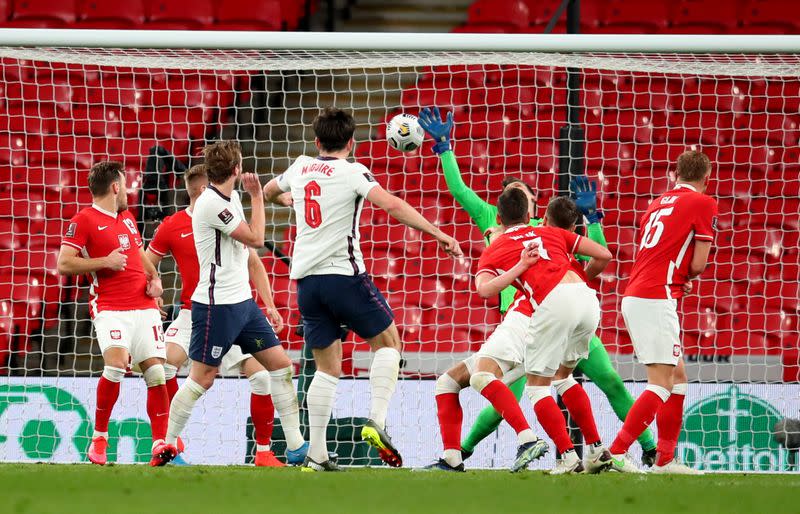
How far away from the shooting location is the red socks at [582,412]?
6.12m

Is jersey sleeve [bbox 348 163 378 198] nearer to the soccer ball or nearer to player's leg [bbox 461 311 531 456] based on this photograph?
the soccer ball

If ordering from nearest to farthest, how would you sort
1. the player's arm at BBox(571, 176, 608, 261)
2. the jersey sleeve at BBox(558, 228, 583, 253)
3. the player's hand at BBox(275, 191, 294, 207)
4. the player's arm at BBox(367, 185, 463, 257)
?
1. the player's arm at BBox(367, 185, 463, 257)
2. the jersey sleeve at BBox(558, 228, 583, 253)
3. the player's hand at BBox(275, 191, 294, 207)
4. the player's arm at BBox(571, 176, 608, 261)

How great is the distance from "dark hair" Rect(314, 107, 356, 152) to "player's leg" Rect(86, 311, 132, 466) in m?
1.84

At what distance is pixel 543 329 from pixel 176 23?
699 cm

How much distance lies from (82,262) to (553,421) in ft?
9.73

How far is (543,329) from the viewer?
19.7ft

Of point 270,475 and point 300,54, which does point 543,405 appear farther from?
point 300,54

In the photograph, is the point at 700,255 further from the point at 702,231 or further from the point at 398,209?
the point at 398,209

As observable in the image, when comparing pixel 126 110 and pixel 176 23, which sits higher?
pixel 176 23

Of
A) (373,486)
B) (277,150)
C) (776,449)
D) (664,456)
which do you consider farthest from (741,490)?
(277,150)

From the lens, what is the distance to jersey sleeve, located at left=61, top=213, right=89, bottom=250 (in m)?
6.68

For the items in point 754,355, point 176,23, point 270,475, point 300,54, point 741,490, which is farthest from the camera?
point 176,23

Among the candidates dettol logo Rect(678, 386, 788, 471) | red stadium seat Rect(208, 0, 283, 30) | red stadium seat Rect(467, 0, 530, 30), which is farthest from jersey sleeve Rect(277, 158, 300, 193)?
red stadium seat Rect(467, 0, 530, 30)

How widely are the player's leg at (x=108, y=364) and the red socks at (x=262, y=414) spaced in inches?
32.7
